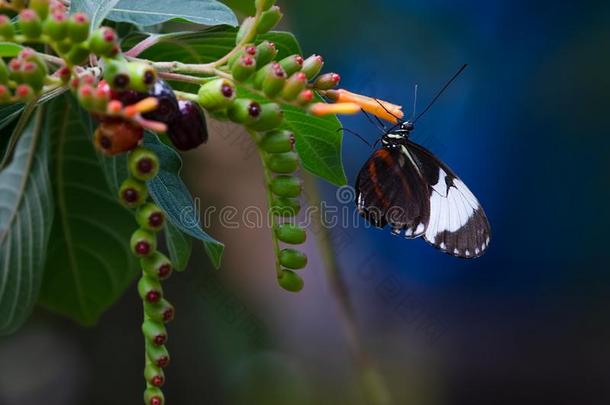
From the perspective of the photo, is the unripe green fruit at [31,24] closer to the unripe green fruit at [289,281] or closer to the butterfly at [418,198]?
the unripe green fruit at [289,281]

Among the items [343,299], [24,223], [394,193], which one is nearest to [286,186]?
[24,223]

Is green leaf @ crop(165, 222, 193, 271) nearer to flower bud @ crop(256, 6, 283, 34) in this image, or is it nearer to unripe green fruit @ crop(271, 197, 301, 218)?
unripe green fruit @ crop(271, 197, 301, 218)

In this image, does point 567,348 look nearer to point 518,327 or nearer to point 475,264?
point 518,327

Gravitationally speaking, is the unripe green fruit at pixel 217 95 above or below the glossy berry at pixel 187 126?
above

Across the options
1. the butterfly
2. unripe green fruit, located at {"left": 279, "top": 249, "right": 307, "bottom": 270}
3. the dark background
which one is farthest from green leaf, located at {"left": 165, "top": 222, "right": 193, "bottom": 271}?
the dark background

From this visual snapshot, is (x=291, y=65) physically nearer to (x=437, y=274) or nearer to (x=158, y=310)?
(x=158, y=310)

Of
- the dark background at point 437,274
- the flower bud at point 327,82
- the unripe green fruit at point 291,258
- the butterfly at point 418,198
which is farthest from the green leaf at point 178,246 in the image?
the dark background at point 437,274

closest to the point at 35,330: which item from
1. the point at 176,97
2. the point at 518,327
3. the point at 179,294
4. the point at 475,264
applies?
the point at 179,294
